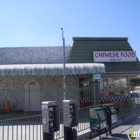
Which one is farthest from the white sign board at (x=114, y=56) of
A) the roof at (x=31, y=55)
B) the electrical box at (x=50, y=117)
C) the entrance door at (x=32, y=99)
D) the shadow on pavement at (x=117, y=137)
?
the electrical box at (x=50, y=117)

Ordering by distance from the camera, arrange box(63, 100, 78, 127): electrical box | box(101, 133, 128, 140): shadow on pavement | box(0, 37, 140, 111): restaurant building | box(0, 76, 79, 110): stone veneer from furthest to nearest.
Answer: box(0, 76, 79, 110): stone veneer < box(0, 37, 140, 111): restaurant building < box(101, 133, 128, 140): shadow on pavement < box(63, 100, 78, 127): electrical box

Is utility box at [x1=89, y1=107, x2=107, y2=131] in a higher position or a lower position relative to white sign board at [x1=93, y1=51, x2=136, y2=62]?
lower

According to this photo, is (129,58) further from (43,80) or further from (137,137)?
(137,137)

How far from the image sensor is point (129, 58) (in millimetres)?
15312

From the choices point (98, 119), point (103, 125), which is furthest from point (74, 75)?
point (98, 119)

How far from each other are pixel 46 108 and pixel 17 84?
10011mm

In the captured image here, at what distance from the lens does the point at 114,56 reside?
15.2 metres

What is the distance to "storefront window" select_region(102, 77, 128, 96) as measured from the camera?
52.9 ft

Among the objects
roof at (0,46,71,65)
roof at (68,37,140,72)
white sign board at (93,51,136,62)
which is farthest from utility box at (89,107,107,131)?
roof at (0,46,71,65)

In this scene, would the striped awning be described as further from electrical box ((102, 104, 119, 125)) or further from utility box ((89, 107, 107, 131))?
utility box ((89, 107, 107, 131))

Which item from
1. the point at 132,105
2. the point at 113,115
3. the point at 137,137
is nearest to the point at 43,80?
the point at 132,105

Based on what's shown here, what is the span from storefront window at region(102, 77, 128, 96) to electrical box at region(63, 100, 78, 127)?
31.6 feet

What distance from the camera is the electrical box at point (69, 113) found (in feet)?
20.5

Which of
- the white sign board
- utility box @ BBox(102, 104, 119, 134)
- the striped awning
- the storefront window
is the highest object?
the white sign board
